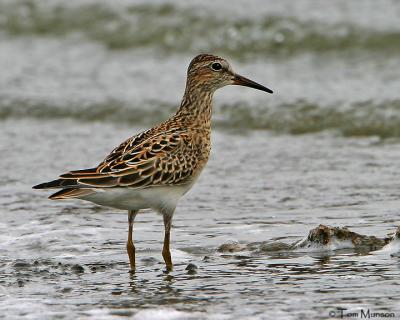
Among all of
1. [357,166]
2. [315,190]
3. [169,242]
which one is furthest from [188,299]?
[357,166]

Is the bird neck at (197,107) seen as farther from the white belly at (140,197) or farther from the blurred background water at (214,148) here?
the blurred background water at (214,148)

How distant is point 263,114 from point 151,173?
6120 millimetres

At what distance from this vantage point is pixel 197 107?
9344 mm

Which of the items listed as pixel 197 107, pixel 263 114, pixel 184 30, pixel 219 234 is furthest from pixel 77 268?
pixel 184 30

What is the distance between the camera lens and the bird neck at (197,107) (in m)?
9.22

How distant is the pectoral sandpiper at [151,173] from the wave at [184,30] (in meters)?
7.53

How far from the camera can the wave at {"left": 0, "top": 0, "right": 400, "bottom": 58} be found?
54.1 ft

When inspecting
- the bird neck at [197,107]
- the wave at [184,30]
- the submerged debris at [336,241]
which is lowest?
the submerged debris at [336,241]

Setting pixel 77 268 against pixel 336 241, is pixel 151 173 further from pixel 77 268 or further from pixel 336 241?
pixel 336 241

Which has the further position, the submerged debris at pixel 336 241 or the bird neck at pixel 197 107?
Answer: the bird neck at pixel 197 107

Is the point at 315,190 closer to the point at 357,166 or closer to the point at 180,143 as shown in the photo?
the point at 357,166

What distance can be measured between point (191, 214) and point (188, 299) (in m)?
2.89

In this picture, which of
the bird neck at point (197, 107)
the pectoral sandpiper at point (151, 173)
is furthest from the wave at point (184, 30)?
the pectoral sandpiper at point (151, 173)

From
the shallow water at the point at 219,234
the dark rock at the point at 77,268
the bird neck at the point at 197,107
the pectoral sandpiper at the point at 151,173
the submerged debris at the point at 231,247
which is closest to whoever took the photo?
the shallow water at the point at 219,234
